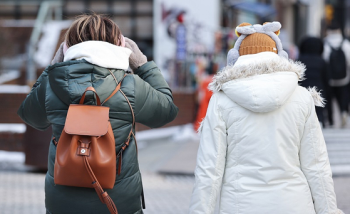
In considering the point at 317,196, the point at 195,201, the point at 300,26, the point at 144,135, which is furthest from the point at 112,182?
the point at 300,26

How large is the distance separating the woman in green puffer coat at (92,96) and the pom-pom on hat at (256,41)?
55 centimetres

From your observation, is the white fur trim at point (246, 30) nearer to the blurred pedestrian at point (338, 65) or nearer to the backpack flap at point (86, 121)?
the backpack flap at point (86, 121)

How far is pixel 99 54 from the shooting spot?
266 cm

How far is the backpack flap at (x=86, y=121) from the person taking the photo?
252 cm

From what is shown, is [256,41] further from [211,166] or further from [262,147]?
[211,166]

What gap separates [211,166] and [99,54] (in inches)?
33.0

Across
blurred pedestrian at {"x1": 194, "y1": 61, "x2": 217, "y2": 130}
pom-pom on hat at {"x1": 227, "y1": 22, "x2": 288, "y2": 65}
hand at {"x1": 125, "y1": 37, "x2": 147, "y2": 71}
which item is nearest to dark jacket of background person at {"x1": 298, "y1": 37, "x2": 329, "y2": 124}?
blurred pedestrian at {"x1": 194, "y1": 61, "x2": 217, "y2": 130}

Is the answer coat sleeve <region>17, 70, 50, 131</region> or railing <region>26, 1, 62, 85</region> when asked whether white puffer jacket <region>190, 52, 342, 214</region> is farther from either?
railing <region>26, 1, 62, 85</region>

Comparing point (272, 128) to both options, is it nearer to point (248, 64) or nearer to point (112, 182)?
point (248, 64)

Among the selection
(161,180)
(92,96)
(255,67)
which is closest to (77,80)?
(92,96)

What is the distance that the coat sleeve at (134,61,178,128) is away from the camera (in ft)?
9.09

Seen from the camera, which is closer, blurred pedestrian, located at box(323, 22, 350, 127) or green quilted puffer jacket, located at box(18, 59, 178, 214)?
green quilted puffer jacket, located at box(18, 59, 178, 214)

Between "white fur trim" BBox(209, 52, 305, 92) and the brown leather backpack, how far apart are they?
69 cm

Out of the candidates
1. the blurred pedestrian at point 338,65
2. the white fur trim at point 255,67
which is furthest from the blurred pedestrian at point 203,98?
the white fur trim at point 255,67
